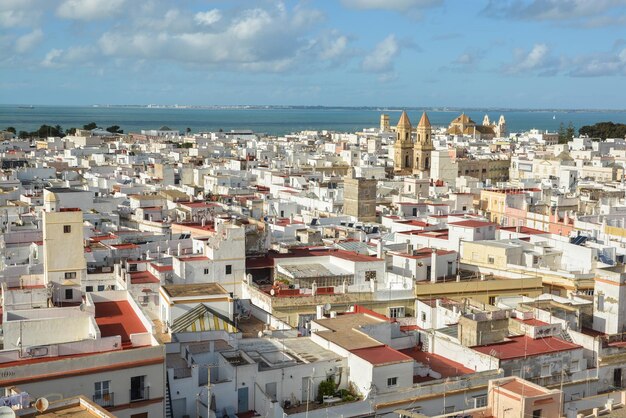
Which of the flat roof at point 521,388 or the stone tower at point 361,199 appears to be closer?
the flat roof at point 521,388

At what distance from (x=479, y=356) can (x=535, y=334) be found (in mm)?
2374

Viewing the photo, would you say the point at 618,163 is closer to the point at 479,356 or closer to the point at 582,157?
the point at 582,157

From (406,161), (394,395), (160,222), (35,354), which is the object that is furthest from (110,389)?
(406,161)

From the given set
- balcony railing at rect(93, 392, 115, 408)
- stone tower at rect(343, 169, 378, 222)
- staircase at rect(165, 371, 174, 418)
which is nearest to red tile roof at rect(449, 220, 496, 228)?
stone tower at rect(343, 169, 378, 222)

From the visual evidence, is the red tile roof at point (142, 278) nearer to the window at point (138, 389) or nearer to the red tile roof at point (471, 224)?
the window at point (138, 389)

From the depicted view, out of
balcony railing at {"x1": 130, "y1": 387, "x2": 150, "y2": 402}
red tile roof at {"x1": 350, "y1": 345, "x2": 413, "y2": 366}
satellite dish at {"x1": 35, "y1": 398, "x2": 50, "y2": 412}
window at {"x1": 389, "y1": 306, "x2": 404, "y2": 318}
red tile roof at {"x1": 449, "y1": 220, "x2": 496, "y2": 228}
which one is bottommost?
window at {"x1": 389, "y1": 306, "x2": 404, "y2": 318}

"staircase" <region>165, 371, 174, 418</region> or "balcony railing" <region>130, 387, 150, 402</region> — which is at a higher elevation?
"balcony railing" <region>130, 387, 150, 402</region>

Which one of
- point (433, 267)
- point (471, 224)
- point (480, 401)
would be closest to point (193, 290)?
point (480, 401)

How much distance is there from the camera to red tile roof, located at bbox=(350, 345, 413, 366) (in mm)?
18203

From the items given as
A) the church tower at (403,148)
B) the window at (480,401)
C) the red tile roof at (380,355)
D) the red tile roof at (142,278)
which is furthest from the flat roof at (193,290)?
the church tower at (403,148)

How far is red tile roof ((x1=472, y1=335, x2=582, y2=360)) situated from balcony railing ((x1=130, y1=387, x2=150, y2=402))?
8.18 meters

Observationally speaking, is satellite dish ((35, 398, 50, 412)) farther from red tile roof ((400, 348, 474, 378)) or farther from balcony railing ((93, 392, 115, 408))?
red tile roof ((400, 348, 474, 378))

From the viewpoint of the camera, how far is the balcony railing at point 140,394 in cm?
1647

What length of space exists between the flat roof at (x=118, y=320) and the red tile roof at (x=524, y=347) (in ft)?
27.6
